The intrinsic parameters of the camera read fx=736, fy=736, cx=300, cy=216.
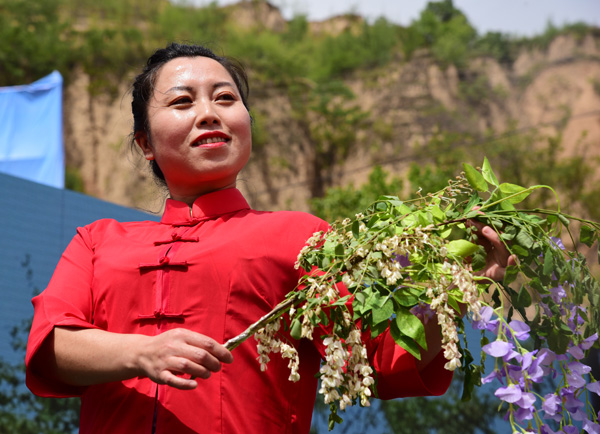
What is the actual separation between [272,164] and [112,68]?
431 centimetres

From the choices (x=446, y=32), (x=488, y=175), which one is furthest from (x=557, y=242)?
(x=446, y=32)

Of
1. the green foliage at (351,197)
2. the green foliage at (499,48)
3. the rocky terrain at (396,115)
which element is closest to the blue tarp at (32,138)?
the green foliage at (351,197)

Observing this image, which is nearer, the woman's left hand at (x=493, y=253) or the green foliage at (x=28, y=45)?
the woman's left hand at (x=493, y=253)

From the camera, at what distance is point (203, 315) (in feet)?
4.36

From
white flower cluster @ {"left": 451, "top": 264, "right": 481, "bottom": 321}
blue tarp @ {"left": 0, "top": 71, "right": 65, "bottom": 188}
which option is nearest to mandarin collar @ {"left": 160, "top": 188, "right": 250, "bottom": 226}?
white flower cluster @ {"left": 451, "top": 264, "right": 481, "bottom": 321}

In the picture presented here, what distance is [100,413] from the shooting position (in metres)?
1.31

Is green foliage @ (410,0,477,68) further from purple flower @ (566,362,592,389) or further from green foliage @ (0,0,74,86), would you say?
purple flower @ (566,362,592,389)

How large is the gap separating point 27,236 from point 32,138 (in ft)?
10.7

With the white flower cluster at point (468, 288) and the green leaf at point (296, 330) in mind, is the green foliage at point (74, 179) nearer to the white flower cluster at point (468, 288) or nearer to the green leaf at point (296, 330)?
the green leaf at point (296, 330)

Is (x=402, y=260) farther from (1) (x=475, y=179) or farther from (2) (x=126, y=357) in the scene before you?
(2) (x=126, y=357)

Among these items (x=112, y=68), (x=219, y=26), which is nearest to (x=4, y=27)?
(x=112, y=68)

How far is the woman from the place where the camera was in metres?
1.24

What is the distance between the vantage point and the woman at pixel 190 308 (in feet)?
4.07

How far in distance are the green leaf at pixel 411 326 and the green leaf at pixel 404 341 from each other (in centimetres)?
1
